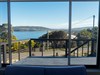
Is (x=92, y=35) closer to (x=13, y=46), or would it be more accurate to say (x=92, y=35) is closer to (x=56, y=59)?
(x=56, y=59)

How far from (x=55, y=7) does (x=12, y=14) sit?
3.05 ft

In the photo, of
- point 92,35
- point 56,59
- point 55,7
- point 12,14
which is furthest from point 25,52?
point 92,35

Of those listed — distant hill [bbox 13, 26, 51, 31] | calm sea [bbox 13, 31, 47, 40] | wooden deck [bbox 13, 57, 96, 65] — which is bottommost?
wooden deck [bbox 13, 57, 96, 65]

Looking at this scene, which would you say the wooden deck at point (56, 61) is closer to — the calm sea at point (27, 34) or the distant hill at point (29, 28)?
the calm sea at point (27, 34)

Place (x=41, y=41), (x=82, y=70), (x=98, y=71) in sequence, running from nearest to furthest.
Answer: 1. (x=82, y=70)
2. (x=98, y=71)
3. (x=41, y=41)

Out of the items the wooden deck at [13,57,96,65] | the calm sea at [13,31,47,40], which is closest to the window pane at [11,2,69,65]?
the calm sea at [13,31,47,40]

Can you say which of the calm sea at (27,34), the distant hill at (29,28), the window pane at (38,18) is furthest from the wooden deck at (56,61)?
the distant hill at (29,28)

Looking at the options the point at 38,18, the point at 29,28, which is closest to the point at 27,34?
the point at 29,28

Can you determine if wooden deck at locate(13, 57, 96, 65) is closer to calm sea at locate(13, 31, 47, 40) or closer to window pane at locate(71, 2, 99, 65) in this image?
window pane at locate(71, 2, 99, 65)

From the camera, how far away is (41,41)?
4.56 m

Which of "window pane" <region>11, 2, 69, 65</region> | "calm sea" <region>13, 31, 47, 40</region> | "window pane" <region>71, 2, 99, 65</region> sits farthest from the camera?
"calm sea" <region>13, 31, 47, 40</region>

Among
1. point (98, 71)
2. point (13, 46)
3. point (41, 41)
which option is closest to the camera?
point (98, 71)

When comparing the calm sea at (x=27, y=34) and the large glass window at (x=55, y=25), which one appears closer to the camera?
the large glass window at (x=55, y=25)

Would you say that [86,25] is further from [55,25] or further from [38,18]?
[38,18]
